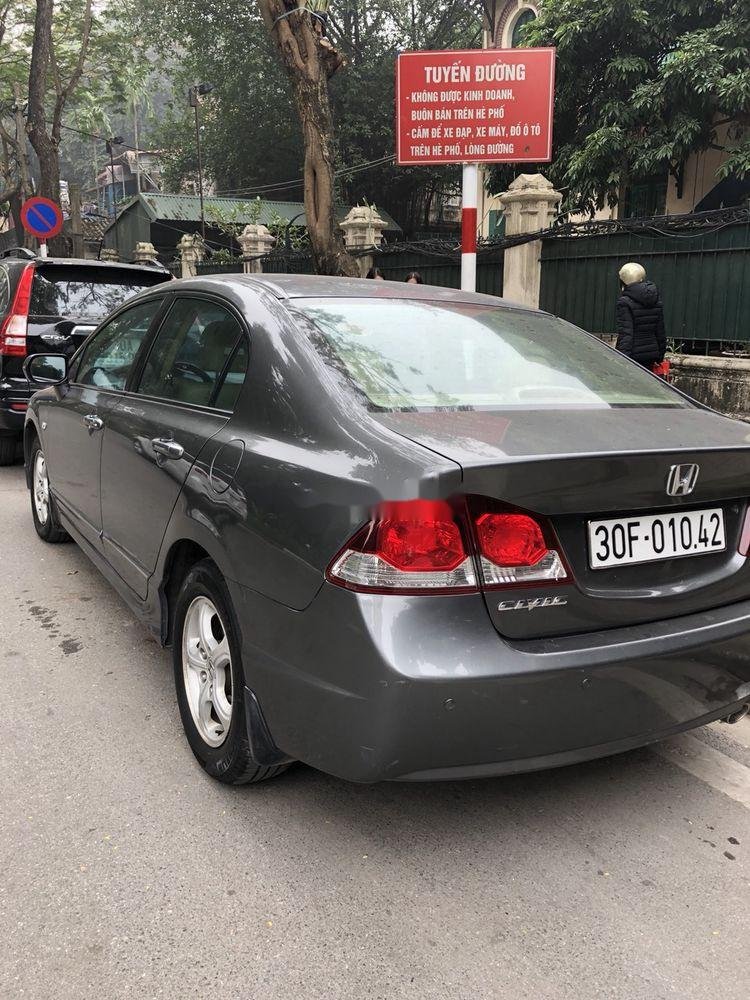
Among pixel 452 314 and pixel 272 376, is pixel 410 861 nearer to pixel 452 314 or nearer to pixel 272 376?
pixel 272 376

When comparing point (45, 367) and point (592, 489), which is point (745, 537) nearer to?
point (592, 489)

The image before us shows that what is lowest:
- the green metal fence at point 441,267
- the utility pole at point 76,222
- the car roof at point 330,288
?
the car roof at point 330,288

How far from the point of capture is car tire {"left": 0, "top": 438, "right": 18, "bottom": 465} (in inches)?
313

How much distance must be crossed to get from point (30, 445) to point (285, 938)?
14.1ft

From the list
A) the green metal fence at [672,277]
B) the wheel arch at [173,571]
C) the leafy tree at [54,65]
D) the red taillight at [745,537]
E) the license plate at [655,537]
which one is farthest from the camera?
the leafy tree at [54,65]

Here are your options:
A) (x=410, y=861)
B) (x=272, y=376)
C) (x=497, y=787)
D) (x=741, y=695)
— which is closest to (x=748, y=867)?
(x=741, y=695)

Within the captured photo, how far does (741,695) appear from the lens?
94.7 inches

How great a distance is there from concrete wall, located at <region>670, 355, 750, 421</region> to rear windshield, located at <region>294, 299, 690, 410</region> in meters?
5.76

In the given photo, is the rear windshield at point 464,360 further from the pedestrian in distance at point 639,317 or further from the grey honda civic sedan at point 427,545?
the pedestrian in distance at point 639,317

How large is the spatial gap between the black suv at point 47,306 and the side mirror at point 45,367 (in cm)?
177

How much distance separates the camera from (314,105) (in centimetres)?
892

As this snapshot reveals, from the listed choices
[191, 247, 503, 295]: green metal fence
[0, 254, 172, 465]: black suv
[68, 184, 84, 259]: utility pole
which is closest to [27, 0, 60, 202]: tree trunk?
[68, 184, 84, 259]: utility pole

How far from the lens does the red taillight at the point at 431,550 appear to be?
1963mm

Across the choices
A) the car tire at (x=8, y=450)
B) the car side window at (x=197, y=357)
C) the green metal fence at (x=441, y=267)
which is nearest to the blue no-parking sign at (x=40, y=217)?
the green metal fence at (x=441, y=267)
